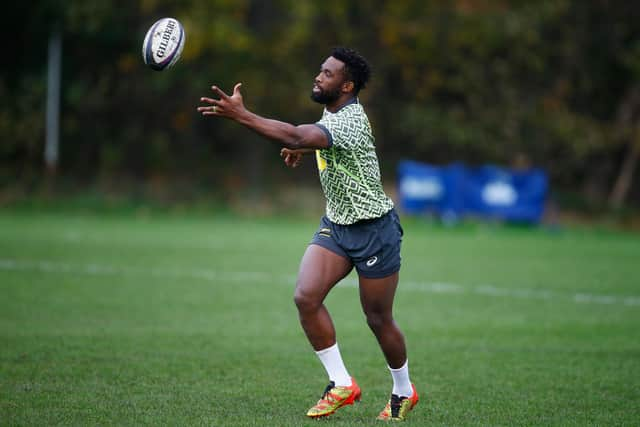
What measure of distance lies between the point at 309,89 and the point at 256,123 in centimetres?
3043

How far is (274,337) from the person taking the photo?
34.0 ft

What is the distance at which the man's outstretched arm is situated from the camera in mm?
6129

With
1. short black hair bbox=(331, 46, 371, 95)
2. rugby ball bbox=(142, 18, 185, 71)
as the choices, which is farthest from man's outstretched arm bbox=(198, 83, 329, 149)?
rugby ball bbox=(142, 18, 185, 71)

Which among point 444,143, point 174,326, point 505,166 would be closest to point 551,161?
point 505,166

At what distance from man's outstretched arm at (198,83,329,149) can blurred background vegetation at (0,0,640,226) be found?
26377 mm

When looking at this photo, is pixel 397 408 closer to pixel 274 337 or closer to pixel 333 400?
pixel 333 400

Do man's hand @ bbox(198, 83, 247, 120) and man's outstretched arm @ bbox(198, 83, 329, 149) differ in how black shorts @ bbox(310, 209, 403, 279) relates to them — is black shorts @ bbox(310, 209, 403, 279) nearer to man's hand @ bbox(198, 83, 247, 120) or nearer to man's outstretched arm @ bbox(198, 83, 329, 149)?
man's outstretched arm @ bbox(198, 83, 329, 149)

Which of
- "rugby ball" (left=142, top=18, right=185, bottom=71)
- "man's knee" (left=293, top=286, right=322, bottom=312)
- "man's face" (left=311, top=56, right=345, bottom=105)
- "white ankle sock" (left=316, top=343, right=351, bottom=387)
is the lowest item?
"white ankle sock" (left=316, top=343, right=351, bottom=387)

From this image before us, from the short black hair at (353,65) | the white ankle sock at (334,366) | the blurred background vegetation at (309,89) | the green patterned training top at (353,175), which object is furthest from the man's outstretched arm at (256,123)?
the blurred background vegetation at (309,89)

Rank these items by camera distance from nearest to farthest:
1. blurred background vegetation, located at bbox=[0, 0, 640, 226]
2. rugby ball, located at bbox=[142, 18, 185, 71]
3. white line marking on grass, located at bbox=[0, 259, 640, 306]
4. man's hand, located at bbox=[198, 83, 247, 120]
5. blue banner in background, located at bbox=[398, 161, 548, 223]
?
1. man's hand, located at bbox=[198, 83, 247, 120]
2. rugby ball, located at bbox=[142, 18, 185, 71]
3. white line marking on grass, located at bbox=[0, 259, 640, 306]
4. blue banner in background, located at bbox=[398, 161, 548, 223]
5. blurred background vegetation, located at bbox=[0, 0, 640, 226]

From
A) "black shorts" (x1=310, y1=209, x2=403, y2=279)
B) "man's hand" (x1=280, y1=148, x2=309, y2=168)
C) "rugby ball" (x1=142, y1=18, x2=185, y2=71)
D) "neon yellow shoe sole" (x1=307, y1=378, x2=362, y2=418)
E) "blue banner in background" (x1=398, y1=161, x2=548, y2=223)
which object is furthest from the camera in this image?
"blue banner in background" (x1=398, y1=161, x2=548, y2=223)

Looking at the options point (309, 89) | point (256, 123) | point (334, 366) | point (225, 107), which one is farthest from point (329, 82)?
point (309, 89)

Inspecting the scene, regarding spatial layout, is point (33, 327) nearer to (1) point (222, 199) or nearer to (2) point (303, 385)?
(2) point (303, 385)

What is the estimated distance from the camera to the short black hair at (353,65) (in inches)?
272
